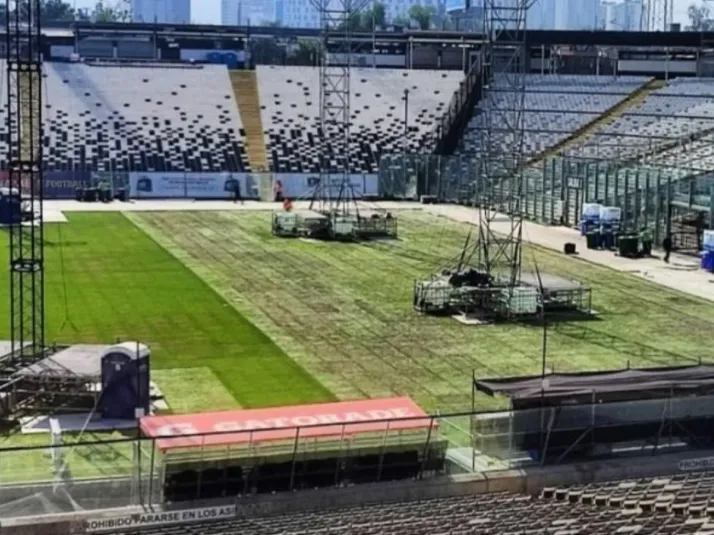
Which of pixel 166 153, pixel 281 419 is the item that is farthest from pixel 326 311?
pixel 166 153

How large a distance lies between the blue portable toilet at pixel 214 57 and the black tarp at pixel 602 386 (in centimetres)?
7390

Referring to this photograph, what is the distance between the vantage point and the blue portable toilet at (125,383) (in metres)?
23.8

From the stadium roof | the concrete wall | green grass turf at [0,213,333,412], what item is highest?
the stadium roof

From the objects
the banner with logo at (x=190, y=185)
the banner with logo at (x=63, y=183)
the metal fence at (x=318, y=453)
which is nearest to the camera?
the metal fence at (x=318, y=453)

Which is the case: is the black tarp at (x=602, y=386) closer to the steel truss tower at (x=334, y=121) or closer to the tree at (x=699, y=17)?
the steel truss tower at (x=334, y=121)

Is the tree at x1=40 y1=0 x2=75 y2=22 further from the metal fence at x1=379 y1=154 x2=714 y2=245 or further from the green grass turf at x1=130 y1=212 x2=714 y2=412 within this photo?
the green grass turf at x1=130 y1=212 x2=714 y2=412

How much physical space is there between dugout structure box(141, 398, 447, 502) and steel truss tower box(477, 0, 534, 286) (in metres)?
17.0

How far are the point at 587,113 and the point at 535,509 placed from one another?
6031 centimetres

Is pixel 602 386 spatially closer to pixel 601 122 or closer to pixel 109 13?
pixel 601 122

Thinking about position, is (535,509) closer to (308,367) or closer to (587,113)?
(308,367)

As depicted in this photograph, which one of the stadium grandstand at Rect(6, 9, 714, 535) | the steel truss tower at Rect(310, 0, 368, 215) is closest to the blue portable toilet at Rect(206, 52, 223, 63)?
the steel truss tower at Rect(310, 0, 368, 215)

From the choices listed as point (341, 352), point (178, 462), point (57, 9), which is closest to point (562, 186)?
point (341, 352)

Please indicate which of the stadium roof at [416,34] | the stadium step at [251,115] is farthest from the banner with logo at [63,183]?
the stadium roof at [416,34]

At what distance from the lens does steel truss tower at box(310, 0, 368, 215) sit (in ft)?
190
